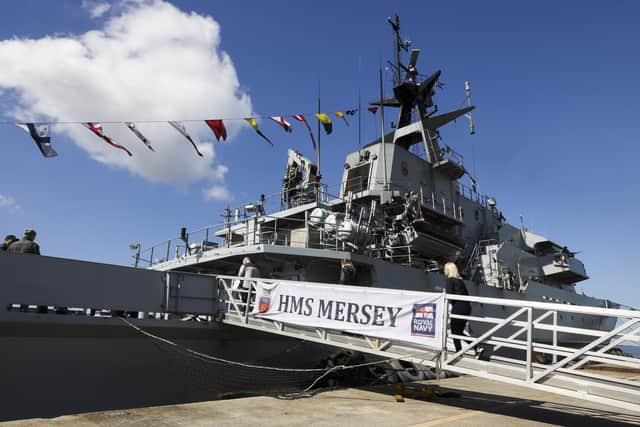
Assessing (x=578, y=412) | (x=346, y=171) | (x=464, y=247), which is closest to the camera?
(x=578, y=412)

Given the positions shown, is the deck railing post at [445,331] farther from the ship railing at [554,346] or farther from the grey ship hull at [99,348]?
the grey ship hull at [99,348]

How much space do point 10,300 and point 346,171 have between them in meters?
11.3

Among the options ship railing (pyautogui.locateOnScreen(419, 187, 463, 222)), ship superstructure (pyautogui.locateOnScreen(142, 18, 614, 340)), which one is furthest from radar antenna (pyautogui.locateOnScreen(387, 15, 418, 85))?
ship railing (pyautogui.locateOnScreen(419, 187, 463, 222))

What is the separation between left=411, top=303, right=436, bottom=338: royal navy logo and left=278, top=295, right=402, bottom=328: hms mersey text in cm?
28

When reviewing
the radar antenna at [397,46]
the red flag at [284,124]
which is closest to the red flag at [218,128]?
the red flag at [284,124]

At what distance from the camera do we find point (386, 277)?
12484 millimetres

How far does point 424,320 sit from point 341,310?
1.50 metres

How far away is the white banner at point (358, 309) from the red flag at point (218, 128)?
448 cm

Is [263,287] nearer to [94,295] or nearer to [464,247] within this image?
[94,295]

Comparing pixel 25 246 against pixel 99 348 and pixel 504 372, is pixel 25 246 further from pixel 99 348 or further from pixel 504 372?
pixel 504 372

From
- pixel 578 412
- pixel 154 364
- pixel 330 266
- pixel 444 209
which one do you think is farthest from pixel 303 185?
pixel 578 412

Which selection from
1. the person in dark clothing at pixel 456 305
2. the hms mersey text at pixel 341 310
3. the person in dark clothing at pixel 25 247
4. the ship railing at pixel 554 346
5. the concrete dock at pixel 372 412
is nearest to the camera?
the ship railing at pixel 554 346

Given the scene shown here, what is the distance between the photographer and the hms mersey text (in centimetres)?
670

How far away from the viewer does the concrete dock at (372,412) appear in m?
5.11
